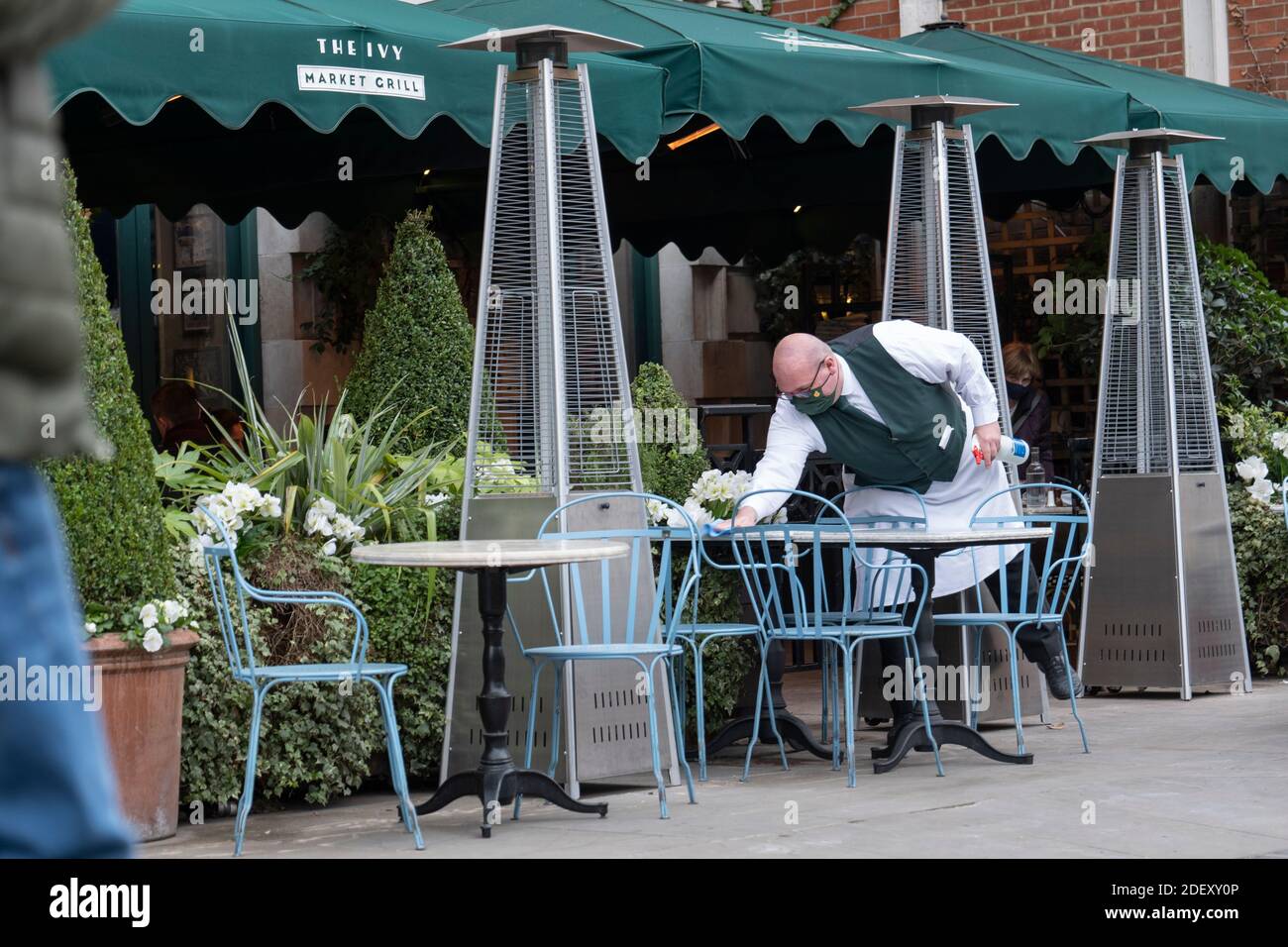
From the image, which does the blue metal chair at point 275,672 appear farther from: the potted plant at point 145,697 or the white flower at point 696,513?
the white flower at point 696,513

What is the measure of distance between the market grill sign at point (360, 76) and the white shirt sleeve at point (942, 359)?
206 cm

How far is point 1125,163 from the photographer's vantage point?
8969mm

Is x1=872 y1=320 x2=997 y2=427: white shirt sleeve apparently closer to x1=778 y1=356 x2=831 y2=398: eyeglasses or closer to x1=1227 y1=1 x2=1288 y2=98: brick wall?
x1=778 y1=356 x2=831 y2=398: eyeglasses

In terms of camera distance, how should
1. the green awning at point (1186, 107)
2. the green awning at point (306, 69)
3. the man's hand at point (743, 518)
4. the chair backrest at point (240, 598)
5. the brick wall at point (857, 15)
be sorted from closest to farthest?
the chair backrest at point (240, 598) → the green awning at point (306, 69) → the man's hand at point (743, 518) → the green awning at point (1186, 107) → the brick wall at point (857, 15)

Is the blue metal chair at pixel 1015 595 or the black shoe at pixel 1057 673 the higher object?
the blue metal chair at pixel 1015 595

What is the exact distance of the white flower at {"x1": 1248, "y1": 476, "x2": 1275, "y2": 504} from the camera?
358 inches

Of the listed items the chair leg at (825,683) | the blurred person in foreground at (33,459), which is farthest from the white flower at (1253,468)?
the blurred person in foreground at (33,459)

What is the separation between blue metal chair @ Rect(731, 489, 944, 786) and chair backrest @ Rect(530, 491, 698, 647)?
325 millimetres

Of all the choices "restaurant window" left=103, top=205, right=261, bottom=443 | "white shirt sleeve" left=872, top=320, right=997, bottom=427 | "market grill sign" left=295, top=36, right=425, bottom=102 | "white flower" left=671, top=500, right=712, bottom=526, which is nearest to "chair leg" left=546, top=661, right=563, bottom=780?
"white flower" left=671, top=500, right=712, bottom=526

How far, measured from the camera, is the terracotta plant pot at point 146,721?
18.0 feet

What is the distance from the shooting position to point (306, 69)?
244 inches

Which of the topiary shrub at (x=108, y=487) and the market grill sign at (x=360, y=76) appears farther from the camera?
the market grill sign at (x=360, y=76)

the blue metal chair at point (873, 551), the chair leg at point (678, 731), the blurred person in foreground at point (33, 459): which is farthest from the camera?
the blue metal chair at point (873, 551)
